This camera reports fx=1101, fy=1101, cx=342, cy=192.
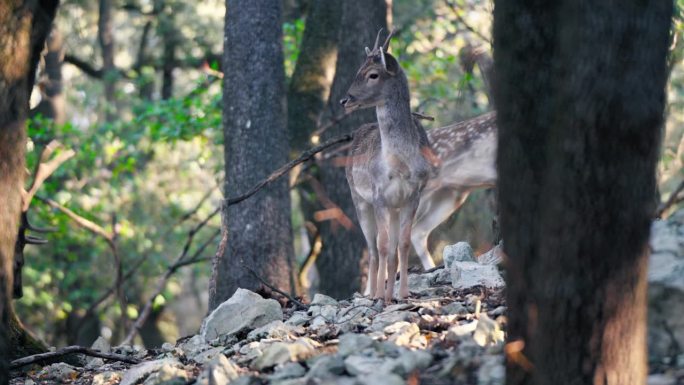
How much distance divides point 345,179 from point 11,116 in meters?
8.19

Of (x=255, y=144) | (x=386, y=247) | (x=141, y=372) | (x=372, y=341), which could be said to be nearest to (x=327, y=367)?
(x=372, y=341)

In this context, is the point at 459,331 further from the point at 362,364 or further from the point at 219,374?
the point at 219,374

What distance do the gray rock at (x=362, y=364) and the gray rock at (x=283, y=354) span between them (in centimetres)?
34

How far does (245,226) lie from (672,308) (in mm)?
6016

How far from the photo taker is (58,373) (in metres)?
8.16

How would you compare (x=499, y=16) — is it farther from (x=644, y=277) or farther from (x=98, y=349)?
(x=98, y=349)

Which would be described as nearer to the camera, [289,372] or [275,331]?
[289,372]

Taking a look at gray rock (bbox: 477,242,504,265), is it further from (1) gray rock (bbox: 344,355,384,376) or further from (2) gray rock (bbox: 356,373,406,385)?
(2) gray rock (bbox: 356,373,406,385)

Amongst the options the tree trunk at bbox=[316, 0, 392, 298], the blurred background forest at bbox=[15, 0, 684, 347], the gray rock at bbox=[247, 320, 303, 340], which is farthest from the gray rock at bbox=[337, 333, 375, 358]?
the tree trunk at bbox=[316, 0, 392, 298]

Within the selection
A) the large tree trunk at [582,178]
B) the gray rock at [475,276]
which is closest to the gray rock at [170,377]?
the large tree trunk at [582,178]

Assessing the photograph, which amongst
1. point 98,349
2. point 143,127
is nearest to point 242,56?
point 98,349

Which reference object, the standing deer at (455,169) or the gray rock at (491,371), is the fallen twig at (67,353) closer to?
the gray rock at (491,371)

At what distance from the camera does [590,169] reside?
15.0 ft

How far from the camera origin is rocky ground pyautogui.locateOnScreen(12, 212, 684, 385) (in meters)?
5.52
